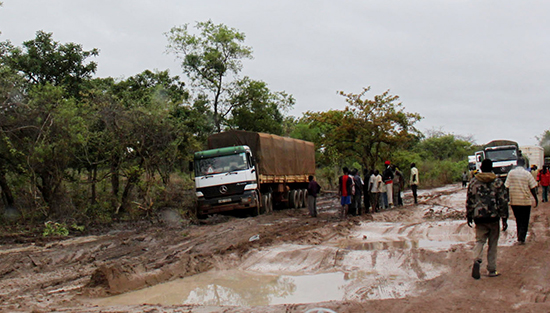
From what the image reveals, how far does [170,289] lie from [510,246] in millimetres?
6280

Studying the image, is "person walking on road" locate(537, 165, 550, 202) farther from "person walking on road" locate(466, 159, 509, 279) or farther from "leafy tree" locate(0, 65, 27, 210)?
"leafy tree" locate(0, 65, 27, 210)

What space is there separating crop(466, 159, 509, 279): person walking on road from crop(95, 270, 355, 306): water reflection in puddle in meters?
1.91

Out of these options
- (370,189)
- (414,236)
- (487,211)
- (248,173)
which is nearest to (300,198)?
(370,189)

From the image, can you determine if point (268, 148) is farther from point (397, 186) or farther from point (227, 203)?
point (397, 186)

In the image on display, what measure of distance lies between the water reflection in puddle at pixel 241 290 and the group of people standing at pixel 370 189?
8314 millimetres

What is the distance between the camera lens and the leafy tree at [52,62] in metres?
25.0

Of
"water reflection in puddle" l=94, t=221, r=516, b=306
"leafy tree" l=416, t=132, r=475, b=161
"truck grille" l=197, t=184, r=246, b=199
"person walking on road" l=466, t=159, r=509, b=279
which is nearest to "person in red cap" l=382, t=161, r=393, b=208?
"truck grille" l=197, t=184, r=246, b=199

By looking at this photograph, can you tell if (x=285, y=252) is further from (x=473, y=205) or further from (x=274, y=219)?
(x=274, y=219)

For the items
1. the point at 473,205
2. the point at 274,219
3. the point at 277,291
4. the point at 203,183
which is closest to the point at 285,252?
the point at 277,291

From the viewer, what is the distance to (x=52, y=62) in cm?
2553

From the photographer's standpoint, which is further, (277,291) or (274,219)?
(274,219)

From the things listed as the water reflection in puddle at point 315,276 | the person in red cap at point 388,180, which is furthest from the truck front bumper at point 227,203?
the water reflection in puddle at point 315,276

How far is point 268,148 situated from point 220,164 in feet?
9.77

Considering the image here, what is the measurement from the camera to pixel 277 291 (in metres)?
7.27
